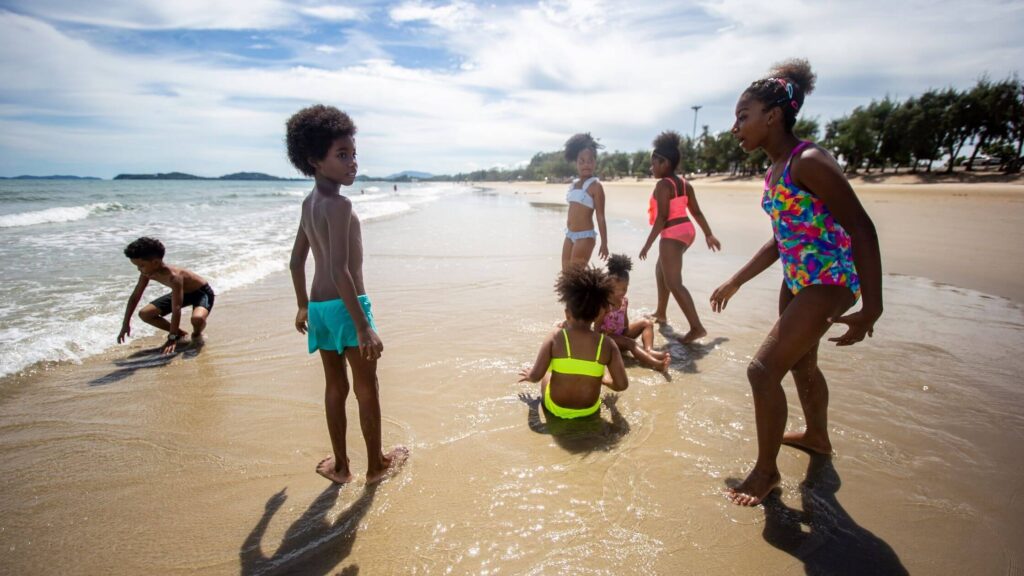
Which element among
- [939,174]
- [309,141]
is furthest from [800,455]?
[939,174]

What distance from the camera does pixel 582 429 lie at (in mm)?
3172

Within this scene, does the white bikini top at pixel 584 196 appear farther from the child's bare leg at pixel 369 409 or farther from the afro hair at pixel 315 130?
the child's bare leg at pixel 369 409

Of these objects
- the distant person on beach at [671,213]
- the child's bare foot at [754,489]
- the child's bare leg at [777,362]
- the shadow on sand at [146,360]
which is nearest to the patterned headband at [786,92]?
the child's bare leg at [777,362]

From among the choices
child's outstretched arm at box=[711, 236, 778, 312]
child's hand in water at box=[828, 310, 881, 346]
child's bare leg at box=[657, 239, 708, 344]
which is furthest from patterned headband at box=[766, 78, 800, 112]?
child's bare leg at box=[657, 239, 708, 344]

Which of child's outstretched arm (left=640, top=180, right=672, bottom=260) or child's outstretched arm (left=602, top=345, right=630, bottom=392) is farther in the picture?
child's outstretched arm (left=640, top=180, right=672, bottom=260)

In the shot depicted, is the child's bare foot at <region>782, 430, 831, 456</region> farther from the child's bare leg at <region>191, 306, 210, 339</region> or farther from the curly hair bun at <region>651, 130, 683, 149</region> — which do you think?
the child's bare leg at <region>191, 306, 210, 339</region>

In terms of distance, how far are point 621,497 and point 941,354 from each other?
4.03 metres

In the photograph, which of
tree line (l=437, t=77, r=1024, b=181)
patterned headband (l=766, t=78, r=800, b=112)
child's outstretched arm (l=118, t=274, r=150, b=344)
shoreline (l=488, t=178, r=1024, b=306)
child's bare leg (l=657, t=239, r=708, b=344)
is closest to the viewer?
patterned headband (l=766, t=78, r=800, b=112)

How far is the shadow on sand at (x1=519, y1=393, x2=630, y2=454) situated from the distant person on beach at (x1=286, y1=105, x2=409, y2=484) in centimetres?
107

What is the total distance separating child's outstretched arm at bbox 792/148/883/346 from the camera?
2072 mm

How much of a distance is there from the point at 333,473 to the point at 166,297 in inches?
162

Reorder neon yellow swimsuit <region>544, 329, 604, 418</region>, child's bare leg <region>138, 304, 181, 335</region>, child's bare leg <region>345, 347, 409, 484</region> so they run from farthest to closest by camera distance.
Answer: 1. child's bare leg <region>138, 304, 181, 335</region>
2. neon yellow swimsuit <region>544, 329, 604, 418</region>
3. child's bare leg <region>345, 347, 409, 484</region>

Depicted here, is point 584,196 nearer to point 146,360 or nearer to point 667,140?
point 667,140

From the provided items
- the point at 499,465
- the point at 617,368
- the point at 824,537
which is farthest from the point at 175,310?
the point at 824,537
